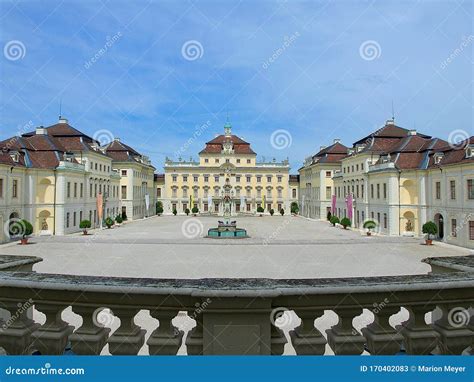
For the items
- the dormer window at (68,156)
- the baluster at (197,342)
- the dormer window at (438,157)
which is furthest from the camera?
the dormer window at (68,156)

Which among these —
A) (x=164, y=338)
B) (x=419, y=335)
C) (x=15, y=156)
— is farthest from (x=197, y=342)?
(x=15, y=156)

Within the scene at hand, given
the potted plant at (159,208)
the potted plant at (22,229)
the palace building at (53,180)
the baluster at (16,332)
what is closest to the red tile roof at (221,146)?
the potted plant at (159,208)

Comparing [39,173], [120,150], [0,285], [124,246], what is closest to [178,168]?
[120,150]

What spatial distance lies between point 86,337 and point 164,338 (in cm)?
56

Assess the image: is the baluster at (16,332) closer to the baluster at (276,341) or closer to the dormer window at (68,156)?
the baluster at (276,341)

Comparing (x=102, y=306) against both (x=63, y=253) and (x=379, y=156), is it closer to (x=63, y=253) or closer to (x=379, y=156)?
(x=63, y=253)

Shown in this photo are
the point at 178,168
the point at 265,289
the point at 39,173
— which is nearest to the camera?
the point at 265,289

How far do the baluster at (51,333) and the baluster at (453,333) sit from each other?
109 inches

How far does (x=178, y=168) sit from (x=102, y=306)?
233 feet

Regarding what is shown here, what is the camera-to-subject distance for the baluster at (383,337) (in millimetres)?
2863

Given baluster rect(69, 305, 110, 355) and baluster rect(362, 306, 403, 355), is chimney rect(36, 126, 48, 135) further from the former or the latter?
baluster rect(362, 306, 403, 355)

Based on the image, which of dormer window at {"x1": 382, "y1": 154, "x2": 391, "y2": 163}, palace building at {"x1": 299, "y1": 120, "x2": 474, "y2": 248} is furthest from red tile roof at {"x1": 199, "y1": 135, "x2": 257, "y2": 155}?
dormer window at {"x1": 382, "y1": 154, "x2": 391, "y2": 163}

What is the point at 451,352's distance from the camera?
2.90 m

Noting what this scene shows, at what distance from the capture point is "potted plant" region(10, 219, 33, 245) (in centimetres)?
2775
